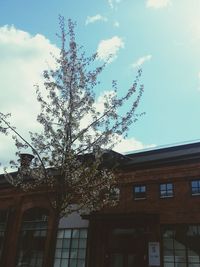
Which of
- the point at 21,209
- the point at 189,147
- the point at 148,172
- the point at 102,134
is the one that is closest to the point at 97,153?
the point at 102,134

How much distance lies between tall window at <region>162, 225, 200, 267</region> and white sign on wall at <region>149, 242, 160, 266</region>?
0.42 m

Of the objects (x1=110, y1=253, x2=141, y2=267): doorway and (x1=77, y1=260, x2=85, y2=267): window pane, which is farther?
(x1=77, y1=260, x2=85, y2=267): window pane

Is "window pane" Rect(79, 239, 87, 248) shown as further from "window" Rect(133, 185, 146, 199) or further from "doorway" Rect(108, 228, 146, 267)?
"window" Rect(133, 185, 146, 199)

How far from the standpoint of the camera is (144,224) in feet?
68.9

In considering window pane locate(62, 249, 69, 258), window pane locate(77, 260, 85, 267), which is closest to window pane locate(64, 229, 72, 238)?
window pane locate(62, 249, 69, 258)

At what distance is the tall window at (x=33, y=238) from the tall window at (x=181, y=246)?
967cm

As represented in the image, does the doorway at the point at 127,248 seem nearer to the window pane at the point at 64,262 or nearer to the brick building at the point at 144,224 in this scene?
the brick building at the point at 144,224

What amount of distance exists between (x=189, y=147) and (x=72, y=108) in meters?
10.8

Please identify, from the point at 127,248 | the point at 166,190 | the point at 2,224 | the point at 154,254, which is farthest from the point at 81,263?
the point at 2,224

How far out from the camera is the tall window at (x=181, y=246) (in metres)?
19.3

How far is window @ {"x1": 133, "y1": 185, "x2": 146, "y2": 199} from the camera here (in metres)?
22.1

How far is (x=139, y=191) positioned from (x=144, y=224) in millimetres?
2166

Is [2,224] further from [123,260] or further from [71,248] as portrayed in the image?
[123,260]

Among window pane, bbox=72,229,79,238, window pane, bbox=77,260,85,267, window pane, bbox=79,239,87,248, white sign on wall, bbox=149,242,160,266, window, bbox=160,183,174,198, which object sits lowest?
window pane, bbox=77,260,85,267
